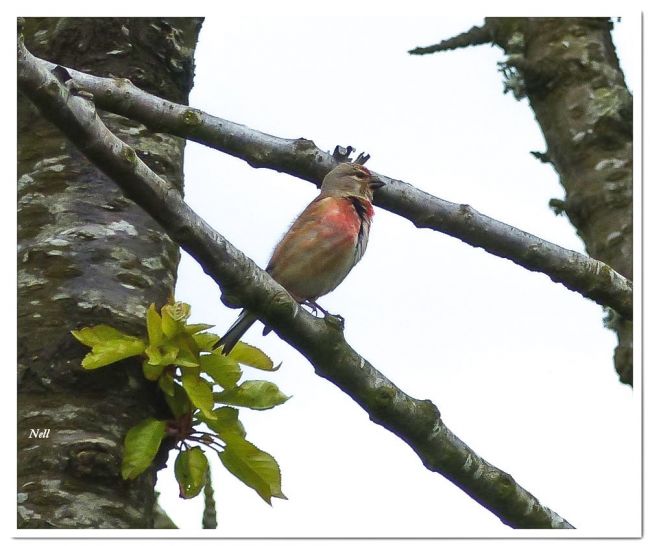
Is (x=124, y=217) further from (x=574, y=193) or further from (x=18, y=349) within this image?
(x=574, y=193)

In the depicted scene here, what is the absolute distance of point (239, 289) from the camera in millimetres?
3598

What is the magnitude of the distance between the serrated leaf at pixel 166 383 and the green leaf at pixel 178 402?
0.05 ft

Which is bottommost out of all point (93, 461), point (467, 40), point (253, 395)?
point (93, 461)

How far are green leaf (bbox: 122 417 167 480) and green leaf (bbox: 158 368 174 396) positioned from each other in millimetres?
110

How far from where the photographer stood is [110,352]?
3680 mm

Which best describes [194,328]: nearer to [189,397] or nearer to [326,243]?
[189,397]

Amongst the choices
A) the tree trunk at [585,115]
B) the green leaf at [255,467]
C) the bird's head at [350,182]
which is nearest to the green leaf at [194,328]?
the green leaf at [255,467]

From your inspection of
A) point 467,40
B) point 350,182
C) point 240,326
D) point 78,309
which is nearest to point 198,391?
point 78,309

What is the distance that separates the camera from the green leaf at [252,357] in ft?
12.9

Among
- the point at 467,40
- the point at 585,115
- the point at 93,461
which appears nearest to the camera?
the point at 93,461

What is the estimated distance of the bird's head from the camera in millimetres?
4848

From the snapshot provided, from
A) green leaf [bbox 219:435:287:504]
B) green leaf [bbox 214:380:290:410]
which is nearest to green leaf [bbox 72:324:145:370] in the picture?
green leaf [bbox 214:380:290:410]

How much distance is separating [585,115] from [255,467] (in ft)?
9.15

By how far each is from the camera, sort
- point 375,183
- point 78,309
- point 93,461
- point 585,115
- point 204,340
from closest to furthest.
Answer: point 93,461 → point 204,340 → point 78,309 → point 375,183 → point 585,115
